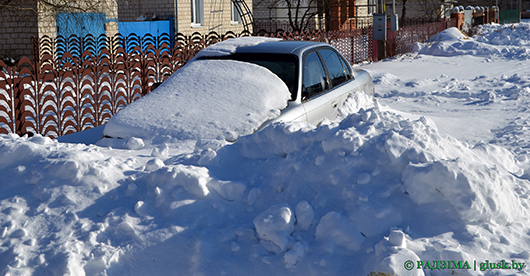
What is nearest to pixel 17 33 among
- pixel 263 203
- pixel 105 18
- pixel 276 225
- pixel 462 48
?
pixel 105 18

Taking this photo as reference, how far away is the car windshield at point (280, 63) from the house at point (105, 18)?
9.70 meters

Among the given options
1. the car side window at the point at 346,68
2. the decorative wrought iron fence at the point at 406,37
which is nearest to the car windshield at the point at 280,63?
the car side window at the point at 346,68

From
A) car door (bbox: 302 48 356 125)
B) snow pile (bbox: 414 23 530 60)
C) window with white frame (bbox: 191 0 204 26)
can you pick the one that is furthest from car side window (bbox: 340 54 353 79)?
window with white frame (bbox: 191 0 204 26)

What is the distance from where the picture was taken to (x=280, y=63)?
6.09 m

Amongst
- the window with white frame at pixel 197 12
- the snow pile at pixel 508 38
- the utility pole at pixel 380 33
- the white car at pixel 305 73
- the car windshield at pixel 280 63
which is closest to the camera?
the white car at pixel 305 73

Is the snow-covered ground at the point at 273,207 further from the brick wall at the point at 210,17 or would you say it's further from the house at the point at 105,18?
the brick wall at the point at 210,17

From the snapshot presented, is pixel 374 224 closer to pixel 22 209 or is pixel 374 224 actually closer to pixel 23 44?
pixel 22 209

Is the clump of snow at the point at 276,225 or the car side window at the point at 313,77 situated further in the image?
the car side window at the point at 313,77

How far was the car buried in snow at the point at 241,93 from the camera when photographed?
5.23 metres

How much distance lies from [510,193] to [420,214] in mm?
738

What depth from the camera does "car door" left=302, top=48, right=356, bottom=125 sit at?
19.1ft

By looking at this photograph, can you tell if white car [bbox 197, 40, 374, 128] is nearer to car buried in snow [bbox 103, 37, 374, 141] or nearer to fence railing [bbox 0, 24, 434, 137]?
car buried in snow [bbox 103, 37, 374, 141]

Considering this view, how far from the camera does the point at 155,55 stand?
9.51m

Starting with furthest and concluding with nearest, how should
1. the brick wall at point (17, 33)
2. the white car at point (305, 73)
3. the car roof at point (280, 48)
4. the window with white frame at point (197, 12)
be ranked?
1. the window with white frame at point (197, 12)
2. the brick wall at point (17, 33)
3. the car roof at point (280, 48)
4. the white car at point (305, 73)
